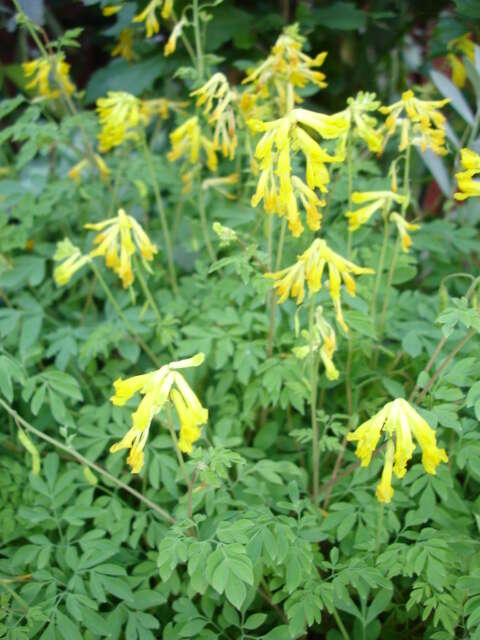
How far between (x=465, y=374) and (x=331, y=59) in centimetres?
158

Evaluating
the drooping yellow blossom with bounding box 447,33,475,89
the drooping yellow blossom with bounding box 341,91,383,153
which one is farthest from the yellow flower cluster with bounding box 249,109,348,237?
the drooping yellow blossom with bounding box 447,33,475,89

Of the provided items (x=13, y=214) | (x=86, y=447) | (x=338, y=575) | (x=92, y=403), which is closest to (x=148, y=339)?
(x=92, y=403)

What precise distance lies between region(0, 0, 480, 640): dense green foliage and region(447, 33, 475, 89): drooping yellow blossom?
3 cm

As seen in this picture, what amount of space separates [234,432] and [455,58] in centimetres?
121

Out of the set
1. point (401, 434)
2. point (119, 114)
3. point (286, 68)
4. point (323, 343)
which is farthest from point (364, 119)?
point (401, 434)

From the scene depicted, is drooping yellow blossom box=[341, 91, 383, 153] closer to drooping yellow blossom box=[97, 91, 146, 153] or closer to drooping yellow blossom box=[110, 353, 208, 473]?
drooping yellow blossom box=[97, 91, 146, 153]

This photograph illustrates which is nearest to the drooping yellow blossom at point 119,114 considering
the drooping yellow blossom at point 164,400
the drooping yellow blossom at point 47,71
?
the drooping yellow blossom at point 47,71

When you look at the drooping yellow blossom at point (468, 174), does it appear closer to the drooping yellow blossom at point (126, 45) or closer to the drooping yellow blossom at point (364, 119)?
the drooping yellow blossom at point (364, 119)

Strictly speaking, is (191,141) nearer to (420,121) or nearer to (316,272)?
(420,121)

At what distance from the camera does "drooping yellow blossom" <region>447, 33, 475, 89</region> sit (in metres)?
1.90

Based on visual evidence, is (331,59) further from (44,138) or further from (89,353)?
(89,353)

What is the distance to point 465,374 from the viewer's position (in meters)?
1.22

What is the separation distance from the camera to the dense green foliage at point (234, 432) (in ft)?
3.89

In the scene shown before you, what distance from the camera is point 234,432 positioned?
4.97 feet
